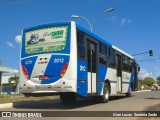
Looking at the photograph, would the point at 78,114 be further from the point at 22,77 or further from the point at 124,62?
the point at 124,62

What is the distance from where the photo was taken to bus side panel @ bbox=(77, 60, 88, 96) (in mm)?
15281

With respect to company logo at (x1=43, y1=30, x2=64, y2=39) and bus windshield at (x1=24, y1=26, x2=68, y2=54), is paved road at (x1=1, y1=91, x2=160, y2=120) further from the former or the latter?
company logo at (x1=43, y1=30, x2=64, y2=39)

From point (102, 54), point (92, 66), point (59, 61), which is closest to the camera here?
point (59, 61)

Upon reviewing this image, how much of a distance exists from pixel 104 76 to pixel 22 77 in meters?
5.13

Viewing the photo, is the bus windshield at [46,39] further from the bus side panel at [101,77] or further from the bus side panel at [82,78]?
the bus side panel at [101,77]

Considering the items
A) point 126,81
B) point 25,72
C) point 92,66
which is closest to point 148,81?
point 126,81

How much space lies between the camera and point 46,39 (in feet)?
51.5

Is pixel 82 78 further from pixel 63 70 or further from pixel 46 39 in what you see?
pixel 46 39

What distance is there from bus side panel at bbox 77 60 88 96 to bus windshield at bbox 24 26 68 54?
46.0 inches

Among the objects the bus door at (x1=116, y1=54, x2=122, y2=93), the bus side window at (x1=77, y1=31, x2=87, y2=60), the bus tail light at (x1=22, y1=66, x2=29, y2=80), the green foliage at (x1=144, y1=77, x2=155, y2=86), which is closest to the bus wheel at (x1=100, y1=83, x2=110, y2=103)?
the bus door at (x1=116, y1=54, x2=122, y2=93)

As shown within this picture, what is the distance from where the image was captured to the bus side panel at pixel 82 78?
15.3 meters

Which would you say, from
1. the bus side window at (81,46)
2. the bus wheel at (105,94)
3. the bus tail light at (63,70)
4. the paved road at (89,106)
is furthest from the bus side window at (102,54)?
the bus tail light at (63,70)

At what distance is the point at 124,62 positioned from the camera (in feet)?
83.1

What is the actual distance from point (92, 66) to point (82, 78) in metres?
1.70
